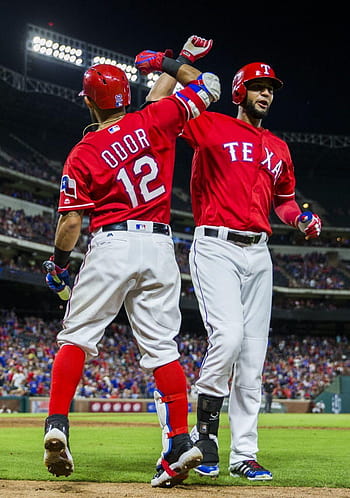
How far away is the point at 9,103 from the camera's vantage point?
38.0 m

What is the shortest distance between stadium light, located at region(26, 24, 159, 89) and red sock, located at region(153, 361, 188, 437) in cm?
3480

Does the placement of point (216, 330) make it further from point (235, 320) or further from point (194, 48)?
point (194, 48)

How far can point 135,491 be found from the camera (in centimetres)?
360

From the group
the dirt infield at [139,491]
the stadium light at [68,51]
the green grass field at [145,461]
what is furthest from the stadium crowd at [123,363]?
the dirt infield at [139,491]

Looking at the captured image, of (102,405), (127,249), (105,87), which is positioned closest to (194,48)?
(105,87)

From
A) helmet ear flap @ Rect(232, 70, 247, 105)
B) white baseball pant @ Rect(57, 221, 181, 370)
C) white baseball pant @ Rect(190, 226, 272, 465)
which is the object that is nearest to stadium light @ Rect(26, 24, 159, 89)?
helmet ear flap @ Rect(232, 70, 247, 105)

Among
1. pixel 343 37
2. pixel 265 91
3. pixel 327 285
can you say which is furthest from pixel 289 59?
pixel 265 91

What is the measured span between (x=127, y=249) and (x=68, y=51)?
120 ft

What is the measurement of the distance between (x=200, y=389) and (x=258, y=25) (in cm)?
3692

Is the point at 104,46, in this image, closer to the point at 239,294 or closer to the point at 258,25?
the point at 258,25

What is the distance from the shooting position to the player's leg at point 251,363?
14.8 feet

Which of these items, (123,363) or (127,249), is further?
(123,363)

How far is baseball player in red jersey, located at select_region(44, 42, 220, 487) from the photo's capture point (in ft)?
12.5

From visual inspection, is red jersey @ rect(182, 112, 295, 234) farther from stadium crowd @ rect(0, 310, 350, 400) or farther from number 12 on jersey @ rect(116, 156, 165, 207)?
stadium crowd @ rect(0, 310, 350, 400)
